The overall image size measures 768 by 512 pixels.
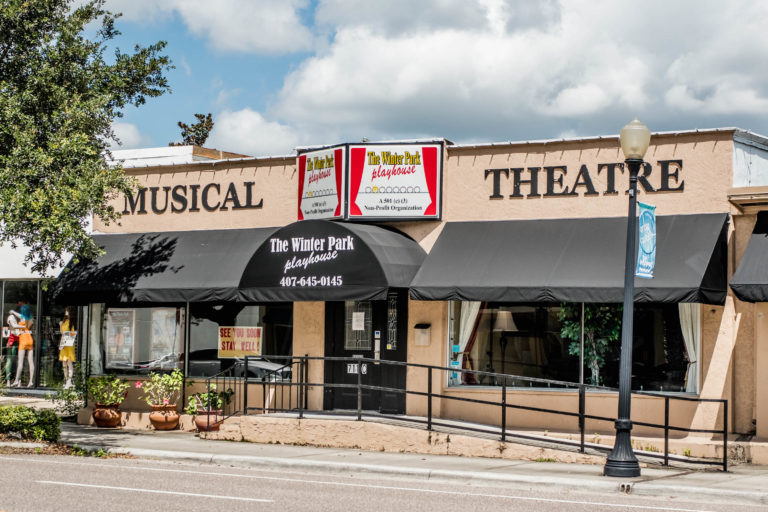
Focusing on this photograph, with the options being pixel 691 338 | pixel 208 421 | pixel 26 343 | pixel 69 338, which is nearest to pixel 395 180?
pixel 208 421

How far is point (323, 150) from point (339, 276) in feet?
9.64

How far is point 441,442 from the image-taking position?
15.4m

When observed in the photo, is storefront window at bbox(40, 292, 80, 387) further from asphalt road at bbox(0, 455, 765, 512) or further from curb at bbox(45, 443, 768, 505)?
asphalt road at bbox(0, 455, 765, 512)

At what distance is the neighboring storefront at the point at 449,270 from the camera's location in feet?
50.2

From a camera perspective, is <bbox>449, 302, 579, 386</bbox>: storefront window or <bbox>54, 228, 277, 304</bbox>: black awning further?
<bbox>54, 228, 277, 304</bbox>: black awning

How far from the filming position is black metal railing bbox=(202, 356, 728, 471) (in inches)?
565

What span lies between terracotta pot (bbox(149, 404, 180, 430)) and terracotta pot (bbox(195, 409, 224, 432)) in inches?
39.4

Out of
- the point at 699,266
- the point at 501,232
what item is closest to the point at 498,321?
the point at 501,232

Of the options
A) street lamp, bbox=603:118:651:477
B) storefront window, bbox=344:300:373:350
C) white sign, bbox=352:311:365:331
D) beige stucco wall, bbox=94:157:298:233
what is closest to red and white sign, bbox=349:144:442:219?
beige stucco wall, bbox=94:157:298:233

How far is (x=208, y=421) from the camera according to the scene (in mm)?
17344

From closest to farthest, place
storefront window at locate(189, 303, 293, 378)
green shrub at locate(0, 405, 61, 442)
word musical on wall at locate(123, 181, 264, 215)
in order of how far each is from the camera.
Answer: green shrub at locate(0, 405, 61, 442) < storefront window at locate(189, 303, 293, 378) < word musical on wall at locate(123, 181, 264, 215)

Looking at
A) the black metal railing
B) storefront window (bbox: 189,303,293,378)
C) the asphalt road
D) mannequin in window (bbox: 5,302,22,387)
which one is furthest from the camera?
mannequin in window (bbox: 5,302,22,387)

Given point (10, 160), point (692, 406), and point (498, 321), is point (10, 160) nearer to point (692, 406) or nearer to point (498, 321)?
point (498, 321)

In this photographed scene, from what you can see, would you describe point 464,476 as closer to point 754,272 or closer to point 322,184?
point 754,272
